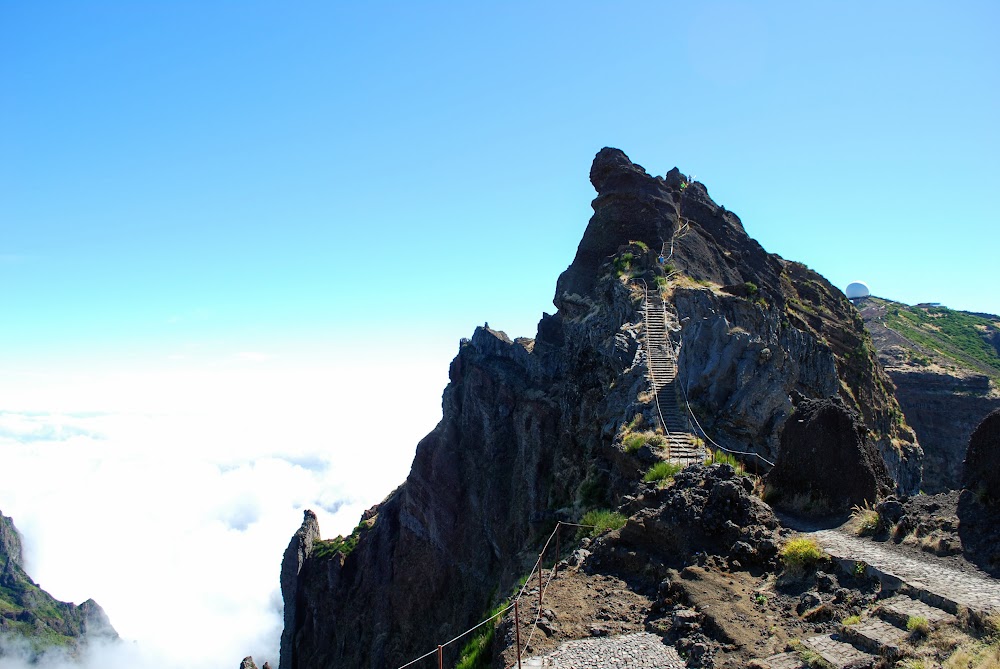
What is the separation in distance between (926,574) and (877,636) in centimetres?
230

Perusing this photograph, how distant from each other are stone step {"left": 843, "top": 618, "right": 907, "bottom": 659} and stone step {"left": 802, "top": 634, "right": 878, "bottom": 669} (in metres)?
0.11

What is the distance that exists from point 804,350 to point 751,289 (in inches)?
188

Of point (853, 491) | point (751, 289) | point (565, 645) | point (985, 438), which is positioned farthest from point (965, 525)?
point (751, 289)

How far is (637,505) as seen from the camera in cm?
1485

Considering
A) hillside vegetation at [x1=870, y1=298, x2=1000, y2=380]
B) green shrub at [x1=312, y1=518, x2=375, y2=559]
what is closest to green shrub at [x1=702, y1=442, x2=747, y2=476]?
green shrub at [x1=312, y1=518, x2=375, y2=559]

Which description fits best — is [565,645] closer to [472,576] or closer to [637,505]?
[637,505]

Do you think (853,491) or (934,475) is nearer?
(853,491)

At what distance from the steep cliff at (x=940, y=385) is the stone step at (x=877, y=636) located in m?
47.4

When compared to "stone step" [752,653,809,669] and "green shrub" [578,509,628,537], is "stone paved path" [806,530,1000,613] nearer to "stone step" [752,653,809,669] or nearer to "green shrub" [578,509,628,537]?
"stone step" [752,653,809,669]

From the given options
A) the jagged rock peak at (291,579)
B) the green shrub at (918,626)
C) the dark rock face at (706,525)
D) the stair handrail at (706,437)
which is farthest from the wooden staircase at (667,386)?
the jagged rock peak at (291,579)

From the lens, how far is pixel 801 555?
1163 centimetres

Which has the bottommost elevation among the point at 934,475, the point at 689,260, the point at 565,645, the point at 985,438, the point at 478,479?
the point at 934,475

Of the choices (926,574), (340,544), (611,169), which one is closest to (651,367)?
(926,574)

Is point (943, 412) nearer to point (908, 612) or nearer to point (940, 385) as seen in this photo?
point (940, 385)
